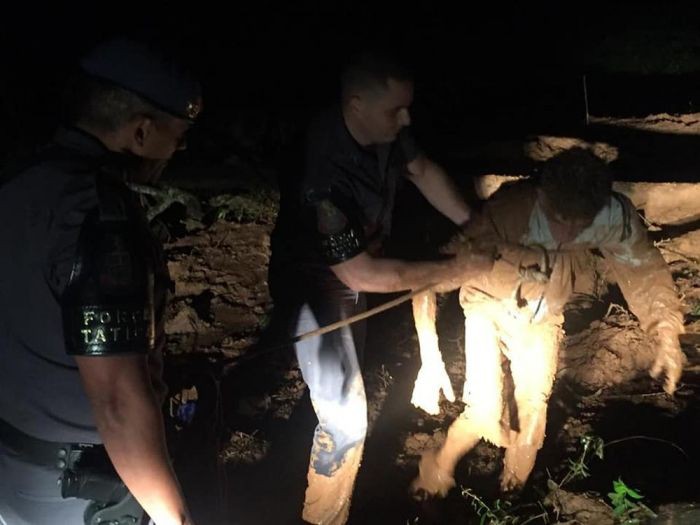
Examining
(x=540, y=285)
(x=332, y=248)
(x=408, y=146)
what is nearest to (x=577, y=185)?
(x=540, y=285)

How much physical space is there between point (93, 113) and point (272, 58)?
30.1 ft

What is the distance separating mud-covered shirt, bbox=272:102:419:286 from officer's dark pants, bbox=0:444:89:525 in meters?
1.48

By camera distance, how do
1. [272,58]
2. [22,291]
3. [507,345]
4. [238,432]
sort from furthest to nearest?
[272,58] → [238,432] → [507,345] → [22,291]

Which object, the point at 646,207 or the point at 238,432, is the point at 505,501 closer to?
the point at 238,432

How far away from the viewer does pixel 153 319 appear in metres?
1.78

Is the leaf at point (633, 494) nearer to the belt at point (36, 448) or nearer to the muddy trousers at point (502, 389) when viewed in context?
the muddy trousers at point (502, 389)

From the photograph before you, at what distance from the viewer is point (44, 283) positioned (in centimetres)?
175

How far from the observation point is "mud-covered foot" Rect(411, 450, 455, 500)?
12.7 ft

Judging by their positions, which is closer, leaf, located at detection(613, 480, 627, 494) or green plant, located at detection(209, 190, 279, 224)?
leaf, located at detection(613, 480, 627, 494)

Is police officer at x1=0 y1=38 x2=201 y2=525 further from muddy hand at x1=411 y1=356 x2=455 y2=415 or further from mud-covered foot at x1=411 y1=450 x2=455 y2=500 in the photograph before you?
mud-covered foot at x1=411 y1=450 x2=455 y2=500

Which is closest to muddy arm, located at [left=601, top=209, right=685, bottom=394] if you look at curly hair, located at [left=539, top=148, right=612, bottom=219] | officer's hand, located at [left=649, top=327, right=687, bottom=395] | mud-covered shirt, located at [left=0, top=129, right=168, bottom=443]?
officer's hand, located at [left=649, top=327, right=687, bottom=395]

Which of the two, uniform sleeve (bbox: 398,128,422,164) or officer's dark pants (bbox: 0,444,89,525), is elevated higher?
uniform sleeve (bbox: 398,128,422,164)

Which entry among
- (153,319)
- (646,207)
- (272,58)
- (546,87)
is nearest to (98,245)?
(153,319)

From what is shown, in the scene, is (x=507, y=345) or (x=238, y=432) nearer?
(x=507, y=345)
